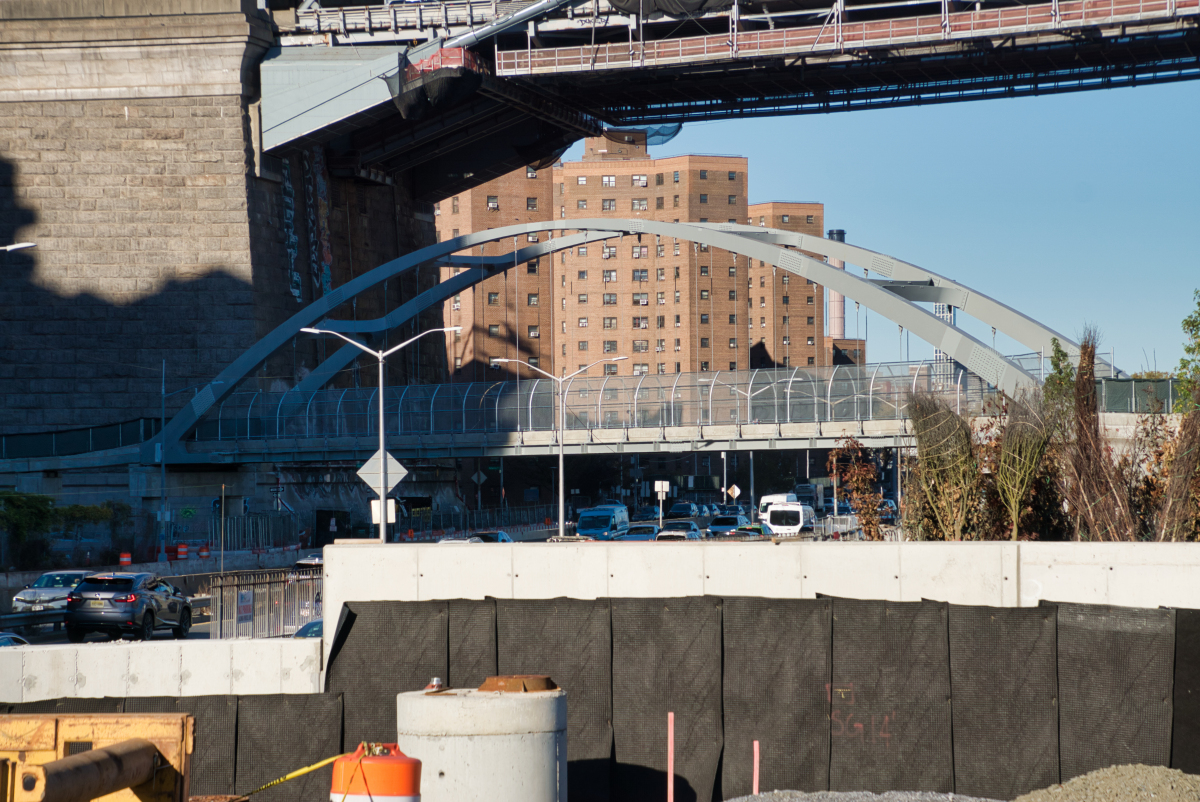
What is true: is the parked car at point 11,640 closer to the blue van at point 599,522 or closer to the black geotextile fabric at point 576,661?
the black geotextile fabric at point 576,661

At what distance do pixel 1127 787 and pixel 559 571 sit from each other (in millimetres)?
6741

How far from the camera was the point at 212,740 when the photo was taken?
14430mm

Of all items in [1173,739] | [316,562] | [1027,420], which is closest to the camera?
[1173,739]

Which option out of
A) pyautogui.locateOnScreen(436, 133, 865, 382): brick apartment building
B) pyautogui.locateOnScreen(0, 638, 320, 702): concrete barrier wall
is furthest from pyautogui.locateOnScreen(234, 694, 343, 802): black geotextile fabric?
pyautogui.locateOnScreen(436, 133, 865, 382): brick apartment building

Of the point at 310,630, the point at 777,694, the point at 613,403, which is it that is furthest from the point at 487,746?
the point at 613,403

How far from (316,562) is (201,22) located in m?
40.1

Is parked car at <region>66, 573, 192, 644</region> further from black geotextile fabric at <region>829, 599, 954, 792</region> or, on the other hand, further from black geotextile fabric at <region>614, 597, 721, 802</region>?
black geotextile fabric at <region>829, 599, 954, 792</region>

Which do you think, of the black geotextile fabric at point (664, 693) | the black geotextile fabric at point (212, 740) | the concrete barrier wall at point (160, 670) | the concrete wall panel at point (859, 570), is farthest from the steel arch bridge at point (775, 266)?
the black geotextile fabric at point (212, 740)

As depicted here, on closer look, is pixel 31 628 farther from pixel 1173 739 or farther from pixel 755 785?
pixel 1173 739

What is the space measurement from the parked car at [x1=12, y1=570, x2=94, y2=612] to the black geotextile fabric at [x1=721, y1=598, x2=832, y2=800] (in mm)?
24179

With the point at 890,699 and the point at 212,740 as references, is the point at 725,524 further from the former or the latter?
the point at 212,740

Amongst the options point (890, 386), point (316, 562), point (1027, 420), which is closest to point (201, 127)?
point (316, 562)

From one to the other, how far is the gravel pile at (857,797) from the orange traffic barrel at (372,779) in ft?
15.8

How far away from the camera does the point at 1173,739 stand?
43.6 feet
